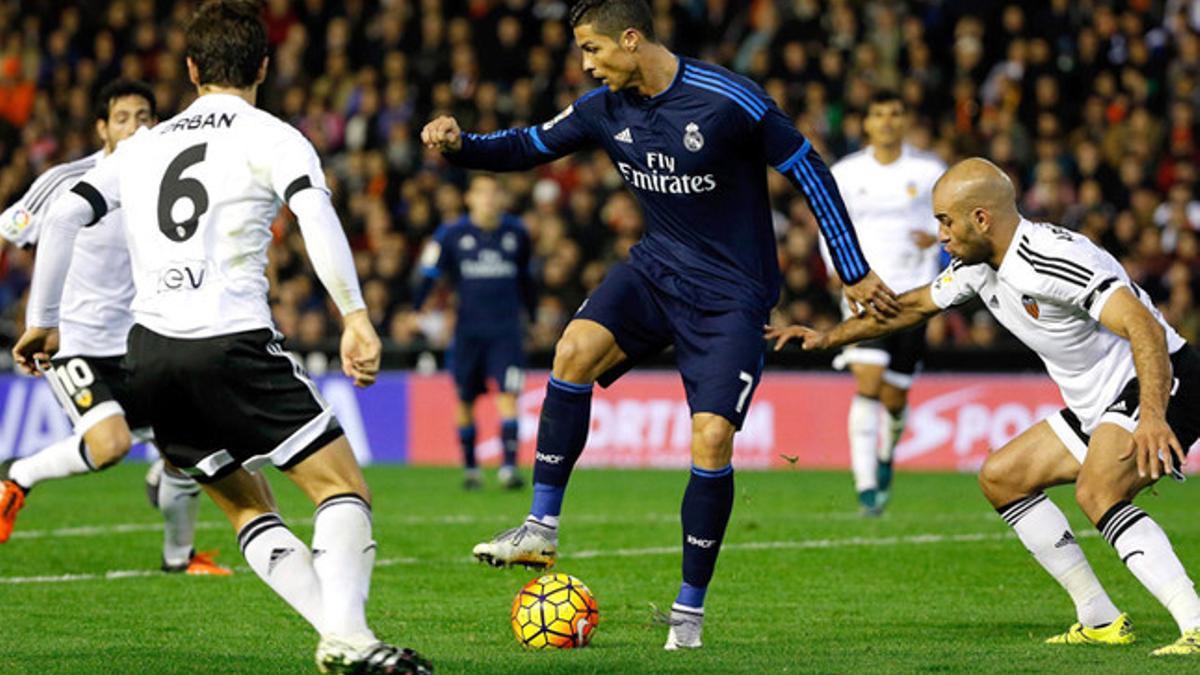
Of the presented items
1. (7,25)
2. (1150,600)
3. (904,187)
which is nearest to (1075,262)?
(1150,600)

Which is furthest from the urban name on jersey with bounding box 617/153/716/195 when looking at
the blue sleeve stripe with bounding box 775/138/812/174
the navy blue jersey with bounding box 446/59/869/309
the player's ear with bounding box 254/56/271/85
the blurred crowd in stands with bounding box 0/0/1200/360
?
the blurred crowd in stands with bounding box 0/0/1200/360

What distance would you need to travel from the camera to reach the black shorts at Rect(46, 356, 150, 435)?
9.98m

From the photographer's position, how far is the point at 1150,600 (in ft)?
31.3

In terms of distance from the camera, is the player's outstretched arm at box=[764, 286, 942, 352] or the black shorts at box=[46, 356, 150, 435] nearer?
the player's outstretched arm at box=[764, 286, 942, 352]

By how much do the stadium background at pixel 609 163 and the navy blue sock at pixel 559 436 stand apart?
9.27m

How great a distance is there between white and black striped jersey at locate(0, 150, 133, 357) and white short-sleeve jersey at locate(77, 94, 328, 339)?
3690mm

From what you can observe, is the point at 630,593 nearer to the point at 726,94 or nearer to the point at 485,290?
the point at 726,94

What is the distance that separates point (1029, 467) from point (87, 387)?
4.84 m

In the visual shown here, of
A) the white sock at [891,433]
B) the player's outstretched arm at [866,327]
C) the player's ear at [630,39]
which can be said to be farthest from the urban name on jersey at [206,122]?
the white sock at [891,433]

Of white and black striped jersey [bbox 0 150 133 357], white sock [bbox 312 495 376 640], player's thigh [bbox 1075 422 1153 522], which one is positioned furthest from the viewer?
white and black striped jersey [bbox 0 150 133 357]

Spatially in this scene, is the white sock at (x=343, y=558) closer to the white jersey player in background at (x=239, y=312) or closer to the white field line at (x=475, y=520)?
the white jersey player in background at (x=239, y=312)

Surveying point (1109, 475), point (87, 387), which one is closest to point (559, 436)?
point (1109, 475)

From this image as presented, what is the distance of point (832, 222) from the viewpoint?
811 cm

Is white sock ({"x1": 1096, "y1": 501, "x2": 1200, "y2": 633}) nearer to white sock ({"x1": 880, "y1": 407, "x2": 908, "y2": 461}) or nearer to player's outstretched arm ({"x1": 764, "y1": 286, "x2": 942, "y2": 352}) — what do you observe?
player's outstretched arm ({"x1": 764, "y1": 286, "x2": 942, "y2": 352})
